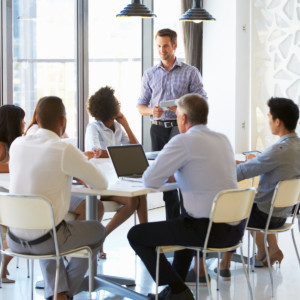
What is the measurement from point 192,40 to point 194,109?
4502 mm

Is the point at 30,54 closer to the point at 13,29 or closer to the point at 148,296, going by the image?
the point at 13,29

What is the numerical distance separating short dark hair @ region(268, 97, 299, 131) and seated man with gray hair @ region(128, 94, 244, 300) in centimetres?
76

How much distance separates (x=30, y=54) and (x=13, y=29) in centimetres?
40

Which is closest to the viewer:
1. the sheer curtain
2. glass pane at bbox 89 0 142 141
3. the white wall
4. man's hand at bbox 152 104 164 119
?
man's hand at bbox 152 104 164 119

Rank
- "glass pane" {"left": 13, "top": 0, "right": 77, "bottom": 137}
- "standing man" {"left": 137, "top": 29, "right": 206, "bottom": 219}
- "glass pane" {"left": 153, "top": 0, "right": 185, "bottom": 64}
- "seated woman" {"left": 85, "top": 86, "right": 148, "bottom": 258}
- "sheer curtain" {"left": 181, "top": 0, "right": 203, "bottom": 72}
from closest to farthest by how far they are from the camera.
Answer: "seated woman" {"left": 85, "top": 86, "right": 148, "bottom": 258}, "standing man" {"left": 137, "top": 29, "right": 206, "bottom": 219}, "glass pane" {"left": 13, "top": 0, "right": 77, "bottom": 137}, "glass pane" {"left": 153, "top": 0, "right": 185, "bottom": 64}, "sheer curtain" {"left": 181, "top": 0, "right": 203, "bottom": 72}

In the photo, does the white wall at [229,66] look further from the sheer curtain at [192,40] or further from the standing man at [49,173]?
the standing man at [49,173]

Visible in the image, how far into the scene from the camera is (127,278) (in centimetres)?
451

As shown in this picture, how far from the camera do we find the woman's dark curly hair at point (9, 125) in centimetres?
432

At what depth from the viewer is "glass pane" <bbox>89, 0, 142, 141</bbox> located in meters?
6.98

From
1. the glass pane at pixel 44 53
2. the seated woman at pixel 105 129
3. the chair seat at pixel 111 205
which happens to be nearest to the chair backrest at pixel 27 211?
the chair seat at pixel 111 205

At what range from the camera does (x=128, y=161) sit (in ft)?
13.3

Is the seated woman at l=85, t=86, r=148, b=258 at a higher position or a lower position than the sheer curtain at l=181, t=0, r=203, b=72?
lower

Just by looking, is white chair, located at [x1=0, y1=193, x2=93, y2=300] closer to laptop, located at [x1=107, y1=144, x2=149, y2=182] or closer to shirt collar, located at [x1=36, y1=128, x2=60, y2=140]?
shirt collar, located at [x1=36, y1=128, x2=60, y2=140]

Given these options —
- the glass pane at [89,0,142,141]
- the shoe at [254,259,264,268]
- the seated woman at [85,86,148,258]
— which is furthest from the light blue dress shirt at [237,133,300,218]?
the glass pane at [89,0,142,141]
